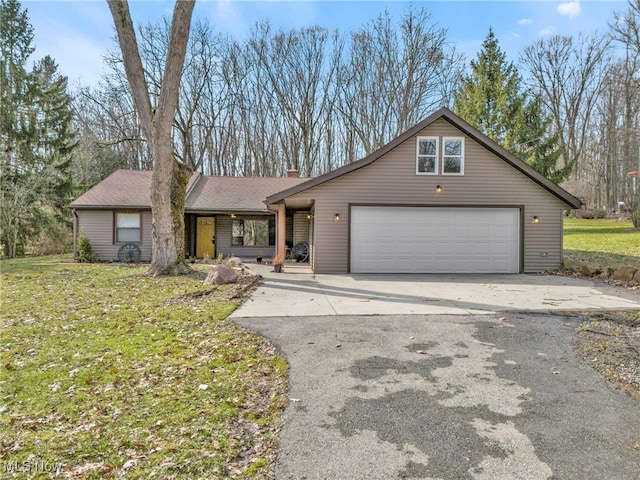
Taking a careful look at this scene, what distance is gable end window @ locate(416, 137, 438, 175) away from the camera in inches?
486

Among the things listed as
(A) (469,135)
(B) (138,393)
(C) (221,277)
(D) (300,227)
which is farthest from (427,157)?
(B) (138,393)

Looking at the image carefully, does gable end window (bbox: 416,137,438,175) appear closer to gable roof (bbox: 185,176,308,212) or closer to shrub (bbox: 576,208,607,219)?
gable roof (bbox: 185,176,308,212)

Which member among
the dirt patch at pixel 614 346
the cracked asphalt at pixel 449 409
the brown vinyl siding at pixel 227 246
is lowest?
the cracked asphalt at pixel 449 409

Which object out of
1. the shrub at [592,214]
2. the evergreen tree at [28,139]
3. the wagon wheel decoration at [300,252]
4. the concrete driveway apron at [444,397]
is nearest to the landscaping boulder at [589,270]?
the concrete driveway apron at [444,397]

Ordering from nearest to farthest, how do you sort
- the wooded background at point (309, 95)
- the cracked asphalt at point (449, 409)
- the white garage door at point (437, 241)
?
the cracked asphalt at point (449, 409), the white garage door at point (437, 241), the wooded background at point (309, 95)

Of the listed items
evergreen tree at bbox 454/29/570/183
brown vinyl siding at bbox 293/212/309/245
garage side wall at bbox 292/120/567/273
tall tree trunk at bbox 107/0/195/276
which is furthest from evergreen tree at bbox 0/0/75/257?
evergreen tree at bbox 454/29/570/183

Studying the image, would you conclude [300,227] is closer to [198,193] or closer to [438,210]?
[198,193]

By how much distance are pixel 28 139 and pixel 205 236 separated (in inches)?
482

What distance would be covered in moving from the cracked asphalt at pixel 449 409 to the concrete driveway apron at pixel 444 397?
11 millimetres

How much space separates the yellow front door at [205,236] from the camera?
1739cm

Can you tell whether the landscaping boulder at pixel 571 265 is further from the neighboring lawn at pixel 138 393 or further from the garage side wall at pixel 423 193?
the neighboring lawn at pixel 138 393

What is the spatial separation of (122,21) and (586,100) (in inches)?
1285

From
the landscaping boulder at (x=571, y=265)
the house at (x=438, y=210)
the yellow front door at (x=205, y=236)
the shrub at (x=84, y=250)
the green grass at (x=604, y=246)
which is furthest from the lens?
the yellow front door at (x=205, y=236)

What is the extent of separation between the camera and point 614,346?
15.7 feet
